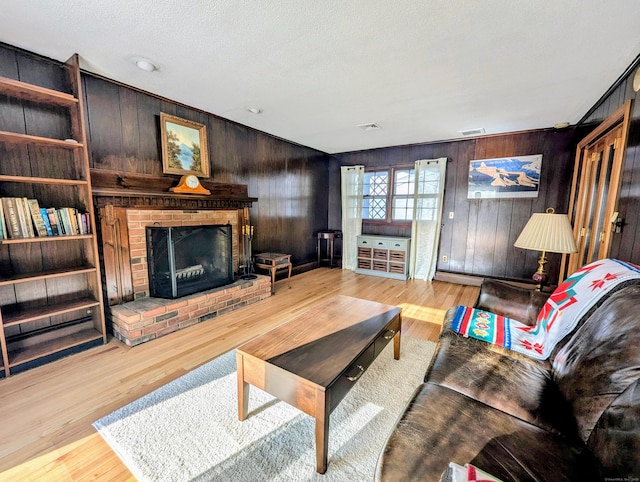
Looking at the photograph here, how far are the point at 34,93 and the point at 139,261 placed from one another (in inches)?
58.7

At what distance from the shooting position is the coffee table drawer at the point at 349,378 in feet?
4.17

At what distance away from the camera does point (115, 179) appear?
253 centimetres

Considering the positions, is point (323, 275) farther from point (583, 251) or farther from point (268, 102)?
point (583, 251)

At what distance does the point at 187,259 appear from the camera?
9.66 ft

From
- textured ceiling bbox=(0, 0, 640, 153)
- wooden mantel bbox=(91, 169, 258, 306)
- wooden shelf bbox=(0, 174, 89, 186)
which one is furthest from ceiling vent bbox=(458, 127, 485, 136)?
wooden shelf bbox=(0, 174, 89, 186)

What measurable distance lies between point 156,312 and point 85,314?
2.14 ft

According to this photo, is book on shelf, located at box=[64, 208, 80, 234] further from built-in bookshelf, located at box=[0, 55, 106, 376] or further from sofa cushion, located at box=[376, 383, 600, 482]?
sofa cushion, located at box=[376, 383, 600, 482]

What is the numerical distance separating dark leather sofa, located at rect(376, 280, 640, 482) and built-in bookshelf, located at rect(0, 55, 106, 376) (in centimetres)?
260

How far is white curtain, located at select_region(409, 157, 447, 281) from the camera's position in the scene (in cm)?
450

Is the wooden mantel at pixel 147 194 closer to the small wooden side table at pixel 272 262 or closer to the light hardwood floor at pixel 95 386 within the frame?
the small wooden side table at pixel 272 262

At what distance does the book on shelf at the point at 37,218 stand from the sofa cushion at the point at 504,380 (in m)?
2.82

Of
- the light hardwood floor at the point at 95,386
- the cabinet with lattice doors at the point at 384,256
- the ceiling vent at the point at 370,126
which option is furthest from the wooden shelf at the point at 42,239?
the cabinet with lattice doors at the point at 384,256

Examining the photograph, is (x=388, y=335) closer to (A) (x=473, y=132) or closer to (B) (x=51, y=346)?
(B) (x=51, y=346)

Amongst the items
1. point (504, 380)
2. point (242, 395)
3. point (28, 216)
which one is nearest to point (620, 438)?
point (504, 380)
